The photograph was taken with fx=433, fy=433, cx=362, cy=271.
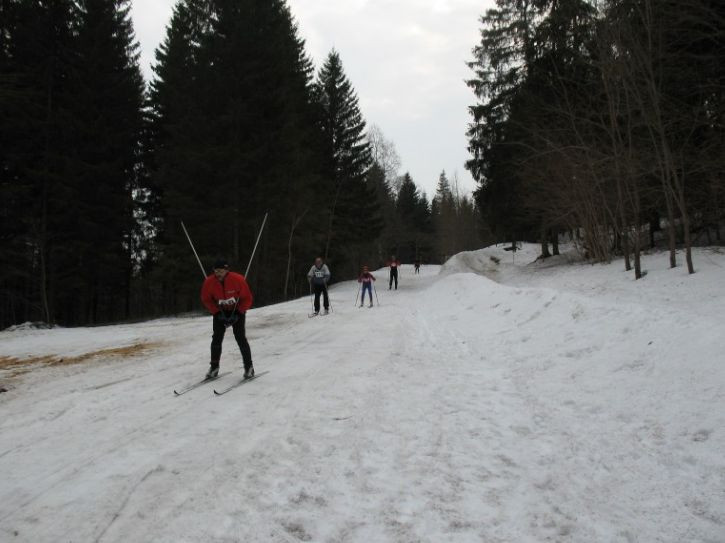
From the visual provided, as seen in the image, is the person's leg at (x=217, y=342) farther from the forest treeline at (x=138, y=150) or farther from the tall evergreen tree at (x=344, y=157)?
the tall evergreen tree at (x=344, y=157)

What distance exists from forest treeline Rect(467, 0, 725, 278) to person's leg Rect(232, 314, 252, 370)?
39.2ft

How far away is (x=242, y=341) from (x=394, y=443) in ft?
11.2

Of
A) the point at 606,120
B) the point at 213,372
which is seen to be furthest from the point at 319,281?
the point at 606,120

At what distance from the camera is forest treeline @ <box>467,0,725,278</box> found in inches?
515

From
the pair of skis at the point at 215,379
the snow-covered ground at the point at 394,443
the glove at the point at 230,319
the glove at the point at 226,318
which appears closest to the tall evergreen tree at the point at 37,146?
the snow-covered ground at the point at 394,443

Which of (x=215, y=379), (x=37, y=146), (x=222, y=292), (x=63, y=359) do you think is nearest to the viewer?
(x=215, y=379)

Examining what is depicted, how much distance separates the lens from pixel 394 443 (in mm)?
3893

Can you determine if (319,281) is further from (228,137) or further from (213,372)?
(228,137)

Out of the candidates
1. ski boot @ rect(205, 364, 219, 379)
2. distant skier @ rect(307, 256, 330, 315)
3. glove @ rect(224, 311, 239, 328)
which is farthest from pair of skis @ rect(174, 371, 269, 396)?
distant skier @ rect(307, 256, 330, 315)

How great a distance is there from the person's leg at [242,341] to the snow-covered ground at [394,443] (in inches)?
15.7

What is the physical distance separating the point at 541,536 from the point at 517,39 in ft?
98.4

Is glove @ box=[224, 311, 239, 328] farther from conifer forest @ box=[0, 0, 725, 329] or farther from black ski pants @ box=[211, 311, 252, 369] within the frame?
conifer forest @ box=[0, 0, 725, 329]

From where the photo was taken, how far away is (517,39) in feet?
87.4

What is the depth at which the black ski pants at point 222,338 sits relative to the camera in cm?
640
